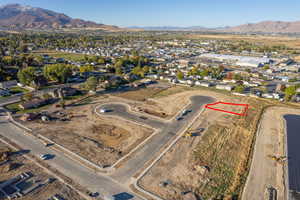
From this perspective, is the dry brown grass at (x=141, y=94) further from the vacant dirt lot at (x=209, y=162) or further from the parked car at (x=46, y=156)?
the parked car at (x=46, y=156)

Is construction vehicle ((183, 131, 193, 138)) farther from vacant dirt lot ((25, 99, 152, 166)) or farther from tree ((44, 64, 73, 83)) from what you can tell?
tree ((44, 64, 73, 83))

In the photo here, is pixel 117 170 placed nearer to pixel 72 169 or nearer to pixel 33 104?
pixel 72 169

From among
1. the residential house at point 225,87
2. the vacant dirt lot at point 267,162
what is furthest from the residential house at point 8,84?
the vacant dirt lot at point 267,162

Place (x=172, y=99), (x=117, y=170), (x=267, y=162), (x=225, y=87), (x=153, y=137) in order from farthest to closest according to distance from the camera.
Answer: (x=225, y=87), (x=172, y=99), (x=153, y=137), (x=267, y=162), (x=117, y=170)

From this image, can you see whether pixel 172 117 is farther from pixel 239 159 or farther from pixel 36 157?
pixel 36 157

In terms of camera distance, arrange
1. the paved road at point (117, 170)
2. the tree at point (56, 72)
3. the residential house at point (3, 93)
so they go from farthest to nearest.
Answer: the tree at point (56, 72), the residential house at point (3, 93), the paved road at point (117, 170)

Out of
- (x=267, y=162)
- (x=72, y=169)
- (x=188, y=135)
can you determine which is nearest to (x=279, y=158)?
(x=267, y=162)
